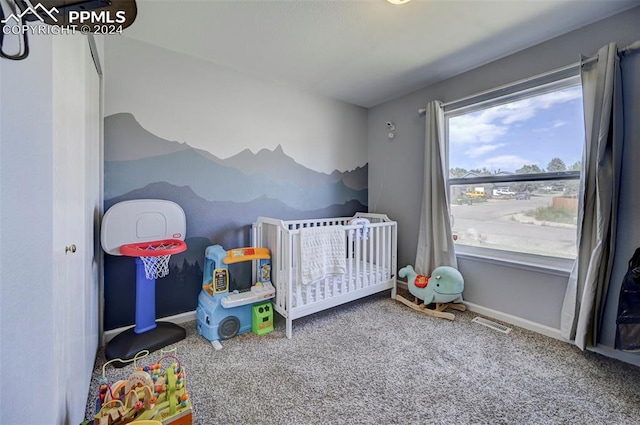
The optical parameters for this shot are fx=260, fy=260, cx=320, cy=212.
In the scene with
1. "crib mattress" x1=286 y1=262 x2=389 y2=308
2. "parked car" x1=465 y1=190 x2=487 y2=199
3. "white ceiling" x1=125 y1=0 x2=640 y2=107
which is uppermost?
"white ceiling" x1=125 y1=0 x2=640 y2=107

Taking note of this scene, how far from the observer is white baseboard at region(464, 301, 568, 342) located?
2006mm

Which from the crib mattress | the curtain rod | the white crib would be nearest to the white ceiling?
the curtain rod

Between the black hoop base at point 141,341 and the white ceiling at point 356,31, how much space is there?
218 cm

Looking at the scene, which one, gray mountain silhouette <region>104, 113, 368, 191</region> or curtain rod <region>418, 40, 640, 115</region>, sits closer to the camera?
curtain rod <region>418, 40, 640, 115</region>

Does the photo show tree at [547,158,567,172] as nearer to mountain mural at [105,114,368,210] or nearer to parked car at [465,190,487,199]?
parked car at [465,190,487,199]

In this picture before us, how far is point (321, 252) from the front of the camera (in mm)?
2148

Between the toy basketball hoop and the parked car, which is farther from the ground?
the parked car

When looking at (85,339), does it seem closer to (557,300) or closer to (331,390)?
(331,390)

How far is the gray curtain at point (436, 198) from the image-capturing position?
2.56m

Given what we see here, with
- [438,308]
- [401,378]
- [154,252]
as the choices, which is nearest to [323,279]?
[401,378]

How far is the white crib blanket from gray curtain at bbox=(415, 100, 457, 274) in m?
0.99

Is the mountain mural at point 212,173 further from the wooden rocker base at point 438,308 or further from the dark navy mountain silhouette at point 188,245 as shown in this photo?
the wooden rocker base at point 438,308

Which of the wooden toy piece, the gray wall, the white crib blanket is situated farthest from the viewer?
the wooden toy piece

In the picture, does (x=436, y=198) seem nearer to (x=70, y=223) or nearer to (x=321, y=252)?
(x=321, y=252)
